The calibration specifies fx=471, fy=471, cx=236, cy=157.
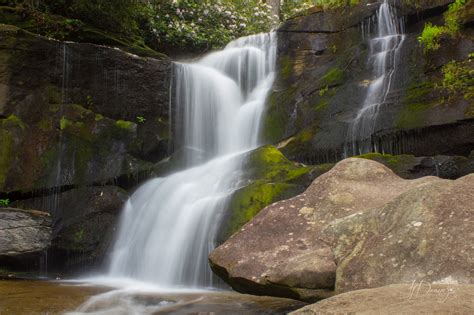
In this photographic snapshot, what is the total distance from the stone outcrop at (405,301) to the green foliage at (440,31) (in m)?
6.33

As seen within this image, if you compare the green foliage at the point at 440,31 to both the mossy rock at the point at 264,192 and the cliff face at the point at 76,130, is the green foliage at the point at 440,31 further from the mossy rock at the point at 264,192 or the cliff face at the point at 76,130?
the cliff face at the point at 76,130

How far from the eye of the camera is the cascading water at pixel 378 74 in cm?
748

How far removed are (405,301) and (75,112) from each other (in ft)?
29.3

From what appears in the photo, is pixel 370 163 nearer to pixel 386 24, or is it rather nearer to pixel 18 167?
pixel 386 24

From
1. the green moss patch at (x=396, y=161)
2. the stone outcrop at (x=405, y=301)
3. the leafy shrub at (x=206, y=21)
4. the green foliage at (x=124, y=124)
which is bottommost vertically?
the stone outcrop at (x=405, y=301)

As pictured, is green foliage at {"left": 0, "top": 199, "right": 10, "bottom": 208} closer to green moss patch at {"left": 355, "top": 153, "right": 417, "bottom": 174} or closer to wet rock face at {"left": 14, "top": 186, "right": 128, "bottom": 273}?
wet rock face at {"left": 14, "top": 186, "right": 128, "bottom": 273}

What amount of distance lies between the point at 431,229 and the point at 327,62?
23.4 ft

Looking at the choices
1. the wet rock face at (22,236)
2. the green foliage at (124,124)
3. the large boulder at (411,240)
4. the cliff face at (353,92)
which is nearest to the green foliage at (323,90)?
the cliff face at (353,92)

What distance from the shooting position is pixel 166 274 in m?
6.86

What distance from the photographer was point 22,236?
8.07 metres

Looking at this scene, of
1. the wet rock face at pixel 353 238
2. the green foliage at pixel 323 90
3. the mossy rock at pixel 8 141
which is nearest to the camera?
the wet rock face at pixel 353 238

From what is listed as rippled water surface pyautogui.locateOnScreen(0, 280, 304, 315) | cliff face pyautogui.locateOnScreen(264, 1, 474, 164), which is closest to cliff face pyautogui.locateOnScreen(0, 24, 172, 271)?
rippled water surface pyautogui.locateOnScreen(0, 280, 304, 315)

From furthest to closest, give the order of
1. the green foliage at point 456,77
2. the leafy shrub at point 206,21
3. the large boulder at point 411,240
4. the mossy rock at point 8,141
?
the leafy shrub at point 206,21 < the mossy rock at point 8,141 < the green foliage at point 456,77 < the large boulder at point 411,240

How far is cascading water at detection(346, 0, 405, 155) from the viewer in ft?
24.5
